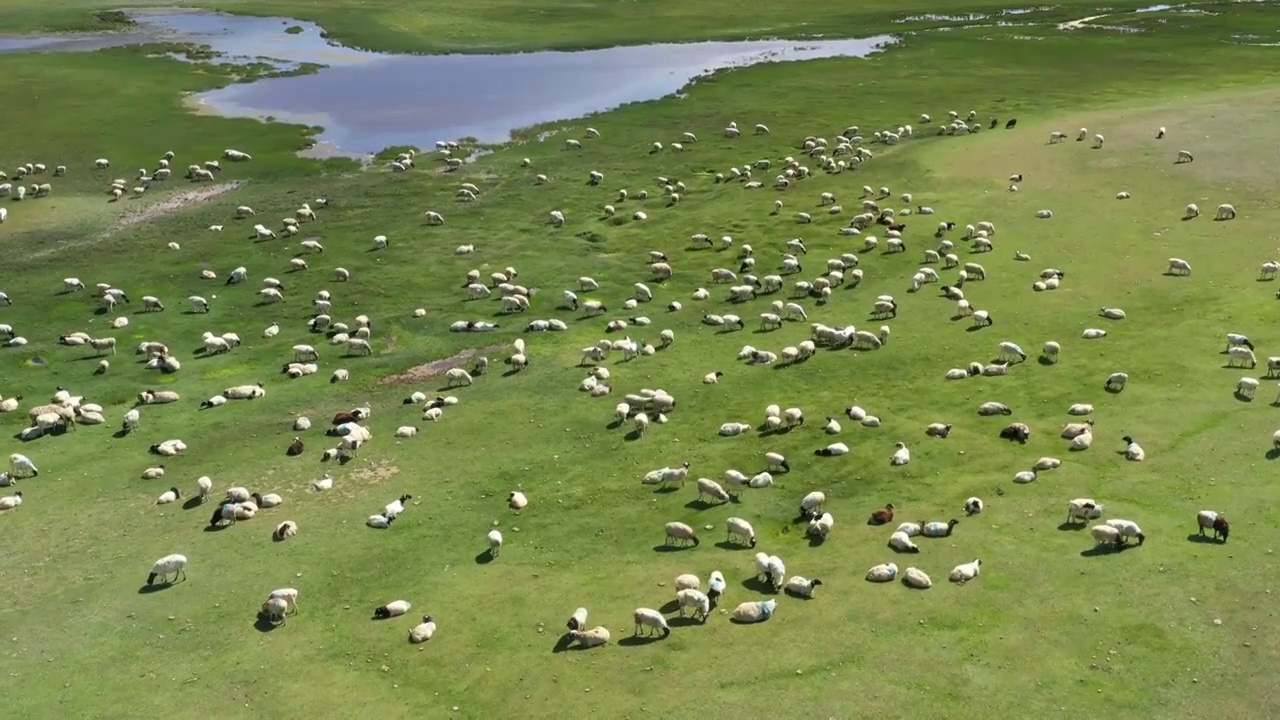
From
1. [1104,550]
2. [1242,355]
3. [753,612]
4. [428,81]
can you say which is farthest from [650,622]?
[428,81]

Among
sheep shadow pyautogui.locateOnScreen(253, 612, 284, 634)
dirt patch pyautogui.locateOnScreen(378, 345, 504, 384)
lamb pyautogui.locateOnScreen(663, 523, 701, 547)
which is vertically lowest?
sheep shadow pyautogui.locateOnScreen(253, 612, 284, 634)

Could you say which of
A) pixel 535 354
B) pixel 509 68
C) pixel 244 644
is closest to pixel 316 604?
pixel 244 644

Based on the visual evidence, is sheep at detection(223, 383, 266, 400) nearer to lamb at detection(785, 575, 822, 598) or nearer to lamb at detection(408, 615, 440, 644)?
lamb at detection(408, 615, 440, 644)

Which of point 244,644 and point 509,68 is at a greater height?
point 509,68

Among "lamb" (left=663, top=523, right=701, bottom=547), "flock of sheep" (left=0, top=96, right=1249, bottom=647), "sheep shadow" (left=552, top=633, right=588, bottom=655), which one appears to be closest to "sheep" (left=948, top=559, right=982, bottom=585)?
"flock of sheep" (left=0, top=96, right=1249, bottom=647)

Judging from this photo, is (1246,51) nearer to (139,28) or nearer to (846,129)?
(846,129)
